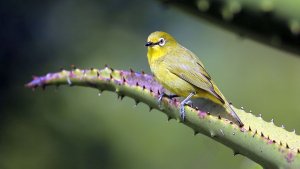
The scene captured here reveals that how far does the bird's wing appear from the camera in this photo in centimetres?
203

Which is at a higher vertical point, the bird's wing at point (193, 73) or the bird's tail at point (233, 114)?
the bird's wing at point (193, 73)

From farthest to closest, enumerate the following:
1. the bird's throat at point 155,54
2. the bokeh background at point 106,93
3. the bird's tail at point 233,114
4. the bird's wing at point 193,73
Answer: the bokeh background at point 106,93
the bird's throat at point 155,54
the bird's wing at point 193,73
the bird's tail at point 233,114

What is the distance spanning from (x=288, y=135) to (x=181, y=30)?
6.06 meters

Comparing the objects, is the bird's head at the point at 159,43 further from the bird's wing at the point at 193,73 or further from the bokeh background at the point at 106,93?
the bokeh background at the point at 106,93

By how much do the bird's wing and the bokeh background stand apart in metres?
4.02

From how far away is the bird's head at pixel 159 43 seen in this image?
230 centimetres

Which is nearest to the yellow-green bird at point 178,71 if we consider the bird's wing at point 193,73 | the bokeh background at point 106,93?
the bird's wing at point 193,73

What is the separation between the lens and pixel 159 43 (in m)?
2.33

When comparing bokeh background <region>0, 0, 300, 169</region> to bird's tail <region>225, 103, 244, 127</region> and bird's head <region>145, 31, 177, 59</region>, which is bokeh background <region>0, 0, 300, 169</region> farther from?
bird's tail <region>225, 103, 244, 127</region>

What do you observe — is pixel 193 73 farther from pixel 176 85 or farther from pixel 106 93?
pixel 106 93

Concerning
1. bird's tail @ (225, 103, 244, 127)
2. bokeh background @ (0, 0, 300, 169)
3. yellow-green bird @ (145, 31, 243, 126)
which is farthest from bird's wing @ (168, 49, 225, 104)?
bokeh background @ (0, 0, 300, 169)

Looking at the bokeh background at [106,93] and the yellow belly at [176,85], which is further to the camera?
the bokeh background at [106,93]

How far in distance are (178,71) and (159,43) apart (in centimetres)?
19

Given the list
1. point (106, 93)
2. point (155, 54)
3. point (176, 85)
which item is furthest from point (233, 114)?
point (106, 93)
